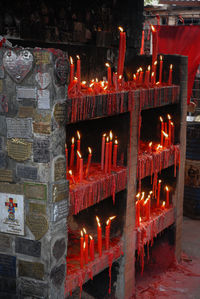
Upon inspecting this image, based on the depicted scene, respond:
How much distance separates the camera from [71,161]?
623 centimetres

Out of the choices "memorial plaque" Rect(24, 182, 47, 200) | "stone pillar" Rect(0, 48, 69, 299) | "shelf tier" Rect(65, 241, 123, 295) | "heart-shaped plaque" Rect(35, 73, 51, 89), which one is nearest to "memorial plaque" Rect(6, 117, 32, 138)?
"stone pillar" Rect(0, 48, 69, 299)

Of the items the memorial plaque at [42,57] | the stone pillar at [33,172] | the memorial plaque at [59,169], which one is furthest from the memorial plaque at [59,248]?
the memorial plaque at [42,57]

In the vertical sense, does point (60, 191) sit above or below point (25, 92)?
below

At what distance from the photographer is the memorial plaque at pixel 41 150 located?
4.43 metres

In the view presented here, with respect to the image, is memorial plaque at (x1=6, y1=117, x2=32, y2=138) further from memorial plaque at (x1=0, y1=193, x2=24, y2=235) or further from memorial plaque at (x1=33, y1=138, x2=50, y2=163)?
memorial plaque at (x1=0, y1=193, x2=24, y2=235)

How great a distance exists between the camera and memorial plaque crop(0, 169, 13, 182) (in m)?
4.64

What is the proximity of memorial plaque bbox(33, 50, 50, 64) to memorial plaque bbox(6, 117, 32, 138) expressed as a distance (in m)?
0.51

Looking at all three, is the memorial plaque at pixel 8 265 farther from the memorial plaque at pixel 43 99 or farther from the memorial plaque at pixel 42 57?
the memorial plaque at pixel 42 57

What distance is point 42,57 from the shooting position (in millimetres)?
4289

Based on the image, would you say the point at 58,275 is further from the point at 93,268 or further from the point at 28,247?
the point at 93,268

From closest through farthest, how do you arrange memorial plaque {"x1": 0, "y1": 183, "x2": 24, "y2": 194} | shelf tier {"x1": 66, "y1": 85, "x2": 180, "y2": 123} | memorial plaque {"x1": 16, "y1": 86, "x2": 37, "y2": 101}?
1. memorial plaque {"x1": 16, "y1": 86, "x2": 37, "y2": 101}
2. memorial plaque {"x1": 0, "y1": 183, "x2": 24, "y2": 194}
3. shelf tier {"x1": 66, "y1": 85, "x2": 180, "y2": 123}

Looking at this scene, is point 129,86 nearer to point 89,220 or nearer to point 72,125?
point 72,125

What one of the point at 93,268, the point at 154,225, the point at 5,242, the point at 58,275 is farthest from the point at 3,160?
the point at 154,225

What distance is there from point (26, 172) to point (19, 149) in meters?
0.21
